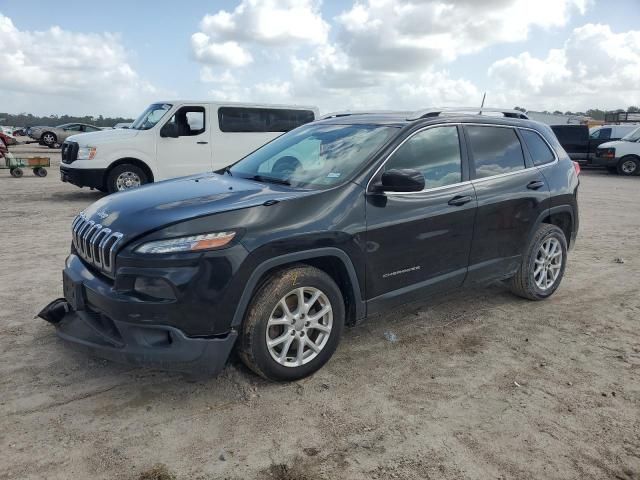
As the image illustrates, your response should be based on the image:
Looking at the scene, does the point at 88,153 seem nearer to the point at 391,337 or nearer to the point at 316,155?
the point at 316,155

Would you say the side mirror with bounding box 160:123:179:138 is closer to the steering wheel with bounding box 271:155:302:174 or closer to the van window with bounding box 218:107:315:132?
the van window with bounding box 218:107:315:132

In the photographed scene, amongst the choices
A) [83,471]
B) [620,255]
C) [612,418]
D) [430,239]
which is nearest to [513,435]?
[612,418]

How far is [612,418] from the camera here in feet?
10.2

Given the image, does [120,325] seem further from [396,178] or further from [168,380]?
[396,178]

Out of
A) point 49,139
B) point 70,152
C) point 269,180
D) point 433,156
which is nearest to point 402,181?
point 433,156

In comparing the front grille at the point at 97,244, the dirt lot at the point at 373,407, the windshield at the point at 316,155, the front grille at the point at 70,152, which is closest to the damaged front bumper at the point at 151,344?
the front grille at the point at 97,244

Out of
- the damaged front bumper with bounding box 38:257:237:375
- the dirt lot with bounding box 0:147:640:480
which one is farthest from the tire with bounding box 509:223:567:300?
the damaged front bumper with bounding box 38:257:237:375

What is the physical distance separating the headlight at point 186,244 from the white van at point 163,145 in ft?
26.1

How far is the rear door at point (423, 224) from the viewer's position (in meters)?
3.68

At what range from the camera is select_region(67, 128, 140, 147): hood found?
1023 centimetres

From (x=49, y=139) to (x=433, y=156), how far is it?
105 feet

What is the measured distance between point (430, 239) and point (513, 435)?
1513 mm

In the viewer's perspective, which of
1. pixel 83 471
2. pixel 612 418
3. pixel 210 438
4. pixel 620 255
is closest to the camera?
pixel 83 471

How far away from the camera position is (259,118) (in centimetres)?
1174
